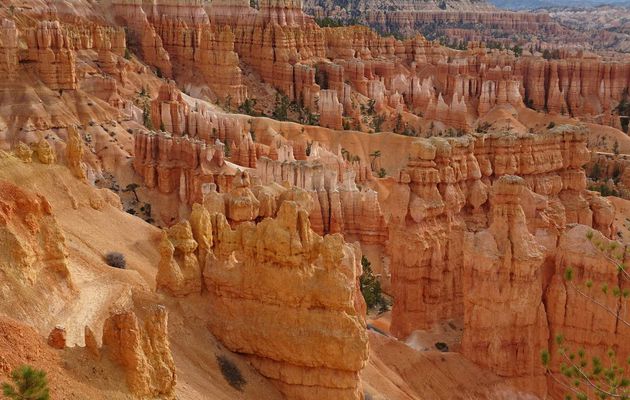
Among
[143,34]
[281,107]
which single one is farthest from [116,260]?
[143,34]

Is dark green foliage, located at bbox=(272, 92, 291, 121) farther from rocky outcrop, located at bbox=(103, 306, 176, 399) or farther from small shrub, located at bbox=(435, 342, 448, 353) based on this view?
rocky outcrop, located at bbox=(103, 306, 176, 399)

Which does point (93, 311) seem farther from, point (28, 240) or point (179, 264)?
point (179, 264)

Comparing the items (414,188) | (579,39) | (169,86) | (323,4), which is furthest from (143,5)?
(579,39)

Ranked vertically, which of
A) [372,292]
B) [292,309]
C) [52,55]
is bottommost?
[372,292]

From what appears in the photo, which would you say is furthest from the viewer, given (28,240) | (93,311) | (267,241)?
(267,241)

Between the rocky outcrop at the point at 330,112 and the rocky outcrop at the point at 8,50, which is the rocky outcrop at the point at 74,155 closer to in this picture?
the rocky outcrop at the point at 8,50

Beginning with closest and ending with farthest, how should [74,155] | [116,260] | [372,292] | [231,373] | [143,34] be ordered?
[231,373], [116,260], [74,155], [372,292], [143,34]
